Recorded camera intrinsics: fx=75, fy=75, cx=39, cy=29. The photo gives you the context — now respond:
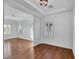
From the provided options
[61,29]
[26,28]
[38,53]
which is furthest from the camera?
[26,28]

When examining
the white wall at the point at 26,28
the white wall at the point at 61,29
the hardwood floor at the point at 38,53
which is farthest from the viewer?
the white wall at the point at 26,28

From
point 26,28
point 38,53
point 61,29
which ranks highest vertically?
point 26,28

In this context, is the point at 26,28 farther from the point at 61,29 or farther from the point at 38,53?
the point at 38,53

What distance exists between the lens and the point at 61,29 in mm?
5855

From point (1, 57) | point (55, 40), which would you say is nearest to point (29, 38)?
point (55, 40)

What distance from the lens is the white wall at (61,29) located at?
209 inches

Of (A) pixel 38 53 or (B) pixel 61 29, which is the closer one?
(A) pixel 38 53

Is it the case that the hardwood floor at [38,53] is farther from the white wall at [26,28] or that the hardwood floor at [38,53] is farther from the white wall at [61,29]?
the white wall at [26,28]

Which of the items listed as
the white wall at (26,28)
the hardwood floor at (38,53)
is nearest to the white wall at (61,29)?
the hardwood floor at (38,53)

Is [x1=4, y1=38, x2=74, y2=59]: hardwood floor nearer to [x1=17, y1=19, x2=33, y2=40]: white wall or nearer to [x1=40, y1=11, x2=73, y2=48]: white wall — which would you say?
[x1=40, y1=11, x2=73, y2=48]: white wall

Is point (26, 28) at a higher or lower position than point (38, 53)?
higher

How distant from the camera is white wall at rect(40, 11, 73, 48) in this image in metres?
5.30

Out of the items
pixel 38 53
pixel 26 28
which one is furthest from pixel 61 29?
pixel 26 28

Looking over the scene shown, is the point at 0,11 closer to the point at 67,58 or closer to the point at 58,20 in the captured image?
the point at 67,58
